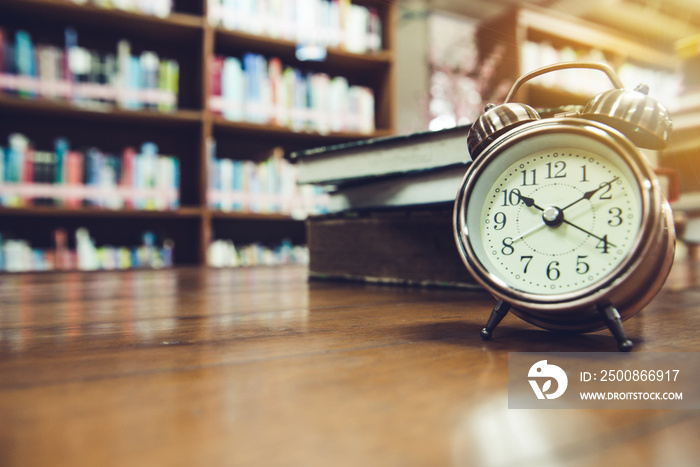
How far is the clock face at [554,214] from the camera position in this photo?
41 centimetres

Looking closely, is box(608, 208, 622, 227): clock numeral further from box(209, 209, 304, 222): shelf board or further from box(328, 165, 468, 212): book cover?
box(209, 209, 304, 222): shelf board

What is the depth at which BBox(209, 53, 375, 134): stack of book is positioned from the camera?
2.29 m

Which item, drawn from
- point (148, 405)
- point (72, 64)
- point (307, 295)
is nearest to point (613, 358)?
point (148, 405)

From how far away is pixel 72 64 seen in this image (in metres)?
2.03

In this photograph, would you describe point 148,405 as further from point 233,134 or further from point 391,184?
point 233,134

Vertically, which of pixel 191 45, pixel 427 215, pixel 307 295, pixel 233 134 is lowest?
pixel 307 295

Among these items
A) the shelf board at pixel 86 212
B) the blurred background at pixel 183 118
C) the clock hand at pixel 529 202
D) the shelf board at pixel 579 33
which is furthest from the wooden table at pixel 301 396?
the shelf board at pixel 579 33

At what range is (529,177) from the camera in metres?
0.47

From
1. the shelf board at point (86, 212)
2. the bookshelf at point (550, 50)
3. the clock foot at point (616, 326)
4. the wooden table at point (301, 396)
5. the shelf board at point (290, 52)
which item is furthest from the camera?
the bookshelf at point (550, 50)

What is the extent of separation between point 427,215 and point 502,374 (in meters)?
0.60

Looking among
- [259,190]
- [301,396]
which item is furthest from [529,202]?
[259,190]

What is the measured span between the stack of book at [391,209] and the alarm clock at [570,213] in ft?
0.96

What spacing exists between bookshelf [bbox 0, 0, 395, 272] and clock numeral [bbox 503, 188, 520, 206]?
1844mm

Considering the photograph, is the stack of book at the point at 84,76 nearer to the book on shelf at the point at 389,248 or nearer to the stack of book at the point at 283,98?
the stack of book at the point at 283,98
